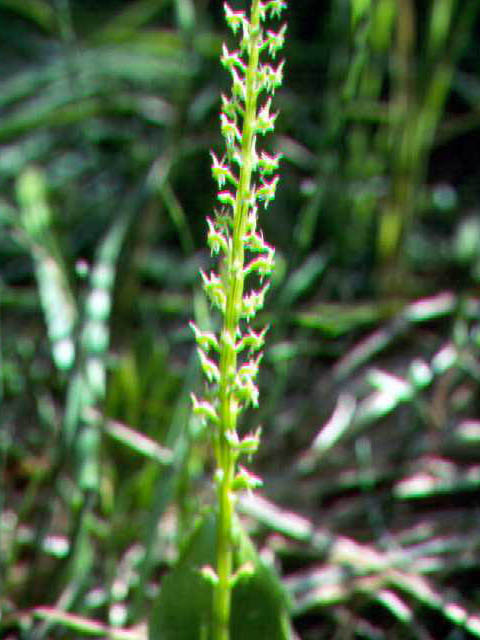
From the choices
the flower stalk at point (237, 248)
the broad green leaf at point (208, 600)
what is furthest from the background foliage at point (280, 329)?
the flower stalk at point (237, 248)

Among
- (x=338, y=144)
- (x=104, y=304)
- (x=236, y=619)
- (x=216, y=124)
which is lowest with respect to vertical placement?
(x=236, y=619)

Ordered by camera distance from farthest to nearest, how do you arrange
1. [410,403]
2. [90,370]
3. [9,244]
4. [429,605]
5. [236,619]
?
[9,244] < [410,403] < [90,370] < [429,605] < [236,619]

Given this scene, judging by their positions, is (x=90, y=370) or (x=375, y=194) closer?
(x=90, y=370)

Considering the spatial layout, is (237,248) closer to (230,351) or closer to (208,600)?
(230,351)

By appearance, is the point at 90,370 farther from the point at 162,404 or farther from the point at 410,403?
the point at 410,403

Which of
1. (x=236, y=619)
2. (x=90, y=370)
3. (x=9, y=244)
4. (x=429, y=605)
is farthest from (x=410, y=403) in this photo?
(x=9, y=244)

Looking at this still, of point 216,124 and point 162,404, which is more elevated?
point 216,124

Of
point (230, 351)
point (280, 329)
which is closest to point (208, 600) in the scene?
point (230, 351)

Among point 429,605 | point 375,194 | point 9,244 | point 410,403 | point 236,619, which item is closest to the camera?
point 236,619
